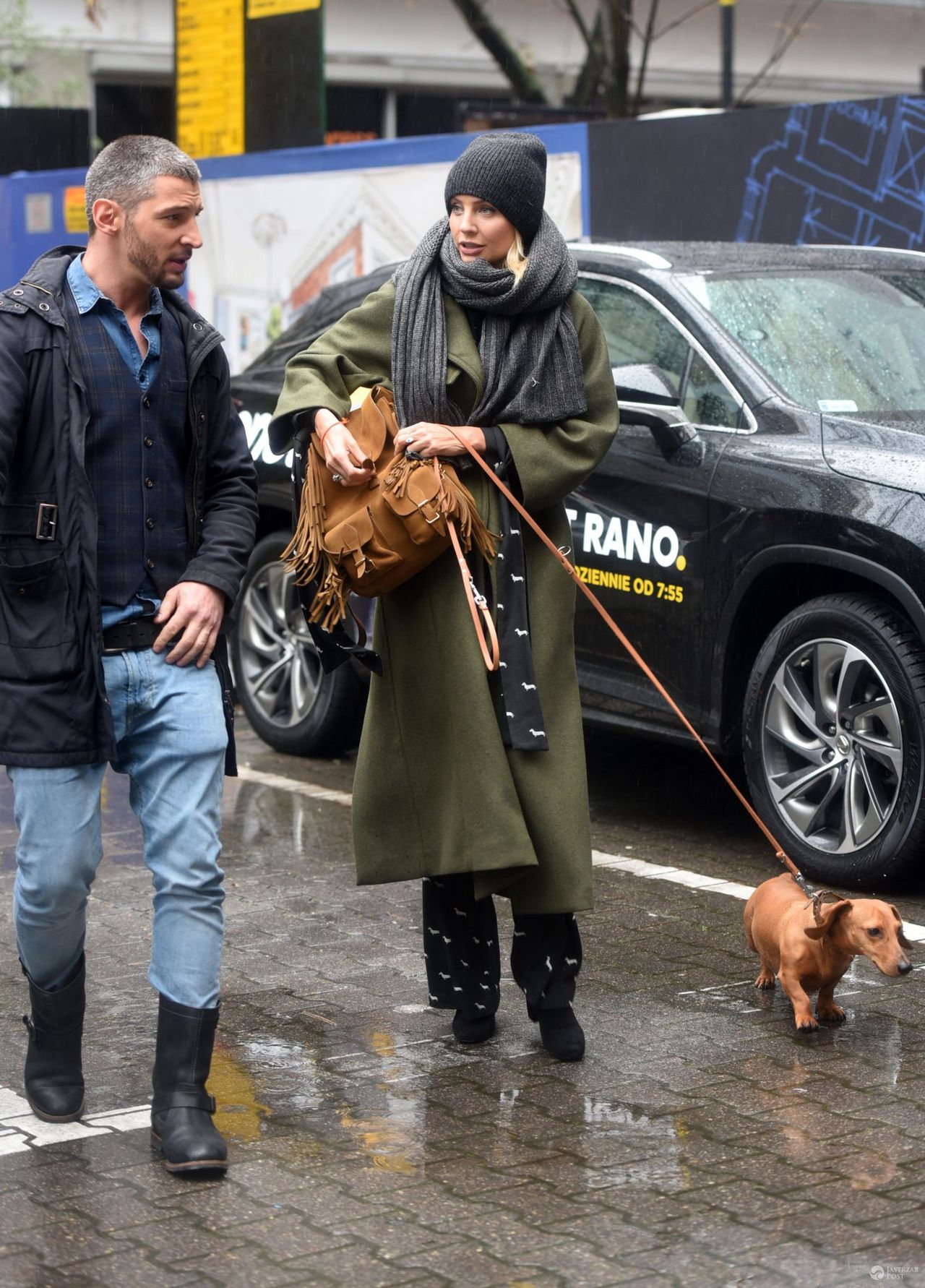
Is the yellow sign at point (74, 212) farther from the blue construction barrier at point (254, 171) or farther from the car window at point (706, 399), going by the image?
the car window at point (706, 399)

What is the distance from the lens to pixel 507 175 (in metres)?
4.44

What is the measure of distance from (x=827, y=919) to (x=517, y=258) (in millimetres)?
1645

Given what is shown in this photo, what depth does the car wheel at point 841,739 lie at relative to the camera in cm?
589

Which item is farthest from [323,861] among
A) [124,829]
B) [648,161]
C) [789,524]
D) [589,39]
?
[589,39]

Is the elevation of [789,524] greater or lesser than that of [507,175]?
lesser

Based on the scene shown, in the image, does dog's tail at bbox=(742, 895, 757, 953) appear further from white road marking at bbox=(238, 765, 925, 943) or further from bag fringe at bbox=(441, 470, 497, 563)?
bag fringe at bbox=(441, 470, 497, 563)

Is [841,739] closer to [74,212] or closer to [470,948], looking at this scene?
[470,948]

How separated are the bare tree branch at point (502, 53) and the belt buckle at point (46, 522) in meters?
12.4

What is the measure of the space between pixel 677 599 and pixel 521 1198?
9.96 feet

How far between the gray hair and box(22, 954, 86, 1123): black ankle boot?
1.53m

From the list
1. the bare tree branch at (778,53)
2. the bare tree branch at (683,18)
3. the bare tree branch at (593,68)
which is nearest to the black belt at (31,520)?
the bare tree branch at (683,18)

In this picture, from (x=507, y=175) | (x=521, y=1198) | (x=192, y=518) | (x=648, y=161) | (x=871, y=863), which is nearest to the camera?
(x=521, y=1198)

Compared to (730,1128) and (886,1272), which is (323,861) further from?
(886,1272)

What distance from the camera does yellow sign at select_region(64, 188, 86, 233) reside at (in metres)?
14.7
